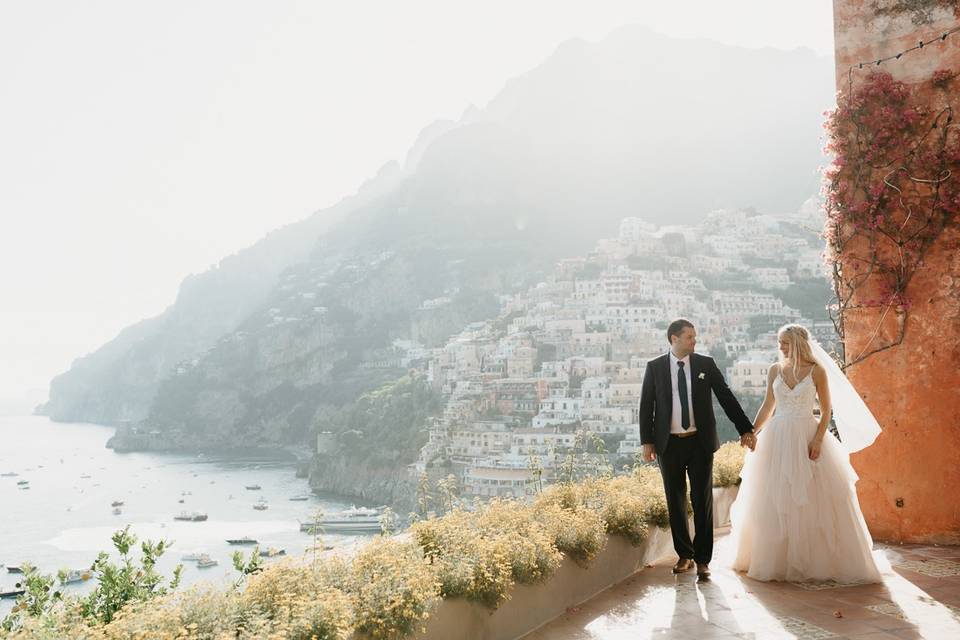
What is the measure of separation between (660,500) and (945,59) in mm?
2852

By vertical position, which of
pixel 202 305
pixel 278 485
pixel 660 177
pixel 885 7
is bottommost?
pixel 278 485

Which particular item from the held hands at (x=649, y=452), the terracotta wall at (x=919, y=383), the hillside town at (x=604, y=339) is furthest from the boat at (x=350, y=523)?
the held hands at (x=649, y=452)

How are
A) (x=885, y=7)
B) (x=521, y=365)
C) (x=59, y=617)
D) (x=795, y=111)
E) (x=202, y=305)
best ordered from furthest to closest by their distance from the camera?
(x=202, y=305) < (x=795, y=111) < (x=521, y=365) < (x=885, y=7) < (x=59, y=617)

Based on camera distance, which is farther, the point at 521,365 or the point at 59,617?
the point at 521,365

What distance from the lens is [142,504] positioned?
58281 mm

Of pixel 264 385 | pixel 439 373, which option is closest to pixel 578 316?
pixel 439 373

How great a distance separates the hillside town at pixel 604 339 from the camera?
1970 inches

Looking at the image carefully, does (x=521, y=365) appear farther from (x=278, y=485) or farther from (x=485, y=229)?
(x=485, y=229)

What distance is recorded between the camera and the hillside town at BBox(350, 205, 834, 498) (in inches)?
1970

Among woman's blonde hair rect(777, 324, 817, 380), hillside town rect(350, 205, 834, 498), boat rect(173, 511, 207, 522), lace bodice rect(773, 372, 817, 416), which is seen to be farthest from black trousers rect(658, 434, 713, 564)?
boat rect(173, 511, 207, 522)

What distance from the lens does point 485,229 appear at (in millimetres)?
96188

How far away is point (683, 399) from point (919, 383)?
1.53 m

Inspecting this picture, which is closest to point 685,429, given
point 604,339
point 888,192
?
point 888,192

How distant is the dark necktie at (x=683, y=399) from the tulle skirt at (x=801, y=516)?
422mm
